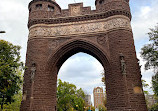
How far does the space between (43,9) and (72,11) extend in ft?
10.3

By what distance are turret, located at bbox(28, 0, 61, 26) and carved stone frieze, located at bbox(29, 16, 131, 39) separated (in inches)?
46.2

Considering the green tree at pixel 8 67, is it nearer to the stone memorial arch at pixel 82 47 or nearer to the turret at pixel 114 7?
the stone memorial arch at pixel 82 47

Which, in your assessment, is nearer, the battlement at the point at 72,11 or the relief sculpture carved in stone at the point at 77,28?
the relief sculpture carved in stone at the point at 77,28

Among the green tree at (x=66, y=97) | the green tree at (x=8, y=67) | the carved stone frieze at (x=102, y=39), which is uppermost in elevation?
the carved stone frieze at (x=102, y=39)

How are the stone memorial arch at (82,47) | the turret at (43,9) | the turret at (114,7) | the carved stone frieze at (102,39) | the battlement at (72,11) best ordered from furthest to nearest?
the turret at (43,9) < the battlement at (72,11) < the turret at (114,7) < the carved stone frieze at (102,39) < the stone memorial arch at (82,47)

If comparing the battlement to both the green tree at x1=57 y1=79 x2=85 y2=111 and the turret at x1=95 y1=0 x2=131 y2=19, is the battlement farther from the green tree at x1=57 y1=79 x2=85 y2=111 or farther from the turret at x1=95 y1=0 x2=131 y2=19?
the green tree at x1=57 y1=79 x2=85 y2=111

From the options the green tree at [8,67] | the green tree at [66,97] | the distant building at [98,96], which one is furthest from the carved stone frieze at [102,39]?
the distant building at [98,96]

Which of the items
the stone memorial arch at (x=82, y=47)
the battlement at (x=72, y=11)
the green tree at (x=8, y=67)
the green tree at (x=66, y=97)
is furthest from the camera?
the green tree at (x=66, y=97)

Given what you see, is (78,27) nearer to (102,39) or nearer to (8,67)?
(102,39)

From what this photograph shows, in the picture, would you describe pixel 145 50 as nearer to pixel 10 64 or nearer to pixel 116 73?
pixel 116 73

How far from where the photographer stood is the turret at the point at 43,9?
15.1 metres

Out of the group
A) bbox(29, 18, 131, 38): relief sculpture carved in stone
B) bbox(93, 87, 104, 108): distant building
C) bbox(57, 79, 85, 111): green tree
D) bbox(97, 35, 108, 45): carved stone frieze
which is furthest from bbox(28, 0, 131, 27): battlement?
bbox(93, 87, 104, 108): distant building

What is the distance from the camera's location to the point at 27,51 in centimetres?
1434

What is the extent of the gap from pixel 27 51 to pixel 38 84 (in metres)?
3.78
